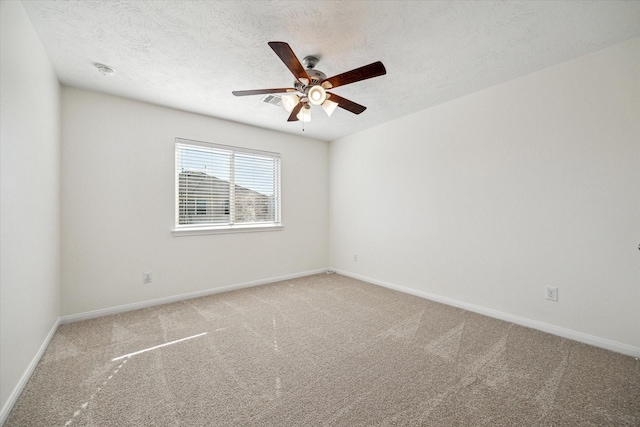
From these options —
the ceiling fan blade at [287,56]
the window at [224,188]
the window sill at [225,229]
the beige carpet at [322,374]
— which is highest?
the ceiling fan blade at [287,56]

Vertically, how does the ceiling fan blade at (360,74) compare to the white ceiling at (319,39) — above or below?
below

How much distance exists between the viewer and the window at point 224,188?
352cm

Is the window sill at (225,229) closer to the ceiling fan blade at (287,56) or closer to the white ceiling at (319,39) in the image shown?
the white ceiling at (319,39)

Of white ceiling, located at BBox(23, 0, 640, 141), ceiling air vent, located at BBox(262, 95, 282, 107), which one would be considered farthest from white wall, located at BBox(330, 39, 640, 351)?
ceiling air vent, located at BBox(262, 95, 282, 107)

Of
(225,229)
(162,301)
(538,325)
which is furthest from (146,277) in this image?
(538,325)

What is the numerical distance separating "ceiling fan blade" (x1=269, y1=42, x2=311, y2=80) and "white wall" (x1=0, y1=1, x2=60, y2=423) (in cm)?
151

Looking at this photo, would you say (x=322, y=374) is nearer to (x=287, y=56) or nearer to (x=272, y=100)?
(x=287, y=56)

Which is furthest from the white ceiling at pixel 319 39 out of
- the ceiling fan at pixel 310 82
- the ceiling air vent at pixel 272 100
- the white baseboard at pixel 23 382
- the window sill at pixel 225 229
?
the white baseboard at pixel 23 382

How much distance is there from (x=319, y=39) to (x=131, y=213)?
9.14ft

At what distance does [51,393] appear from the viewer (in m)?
1.66

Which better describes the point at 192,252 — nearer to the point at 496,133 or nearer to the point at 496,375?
the point at 496,375

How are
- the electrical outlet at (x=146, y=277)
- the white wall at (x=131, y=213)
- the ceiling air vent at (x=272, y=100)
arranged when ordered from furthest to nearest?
the electrical outlet at (x=146, y=277) → the ceiling air vent at (x=272, y=100) → the white wall at (x=131, y=213)

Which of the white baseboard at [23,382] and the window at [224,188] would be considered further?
the window at [224,188]

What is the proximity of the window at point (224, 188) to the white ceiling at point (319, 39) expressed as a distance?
96 centimetres
